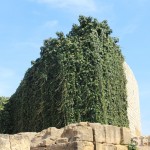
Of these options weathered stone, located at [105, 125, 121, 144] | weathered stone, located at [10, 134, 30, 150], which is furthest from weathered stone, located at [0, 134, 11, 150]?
weathered stone, located at [105, 125, 121, 144]

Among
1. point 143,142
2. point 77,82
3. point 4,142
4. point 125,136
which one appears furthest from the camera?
point 77,82

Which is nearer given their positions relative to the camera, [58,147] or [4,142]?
[4,142]

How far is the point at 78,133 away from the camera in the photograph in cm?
754

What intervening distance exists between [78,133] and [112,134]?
3.20 ft

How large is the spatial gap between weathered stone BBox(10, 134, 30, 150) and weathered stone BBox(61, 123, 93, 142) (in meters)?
2.64

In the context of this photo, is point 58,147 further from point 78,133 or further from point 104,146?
point 104,146

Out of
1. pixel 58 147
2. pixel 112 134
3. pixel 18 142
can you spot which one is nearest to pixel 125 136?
pixel 112 134

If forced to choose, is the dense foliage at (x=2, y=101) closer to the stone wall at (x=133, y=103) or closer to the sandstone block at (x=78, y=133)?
the stone wall at (x=133, y=103)

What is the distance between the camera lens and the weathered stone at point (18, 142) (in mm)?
4754

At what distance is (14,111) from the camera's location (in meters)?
18.0

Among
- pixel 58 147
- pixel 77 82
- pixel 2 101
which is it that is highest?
pixel 2 101

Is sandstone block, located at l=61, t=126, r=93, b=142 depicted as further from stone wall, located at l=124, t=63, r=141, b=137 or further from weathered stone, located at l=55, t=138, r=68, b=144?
stone wall, located at l=124, t=63, r=141, b=137

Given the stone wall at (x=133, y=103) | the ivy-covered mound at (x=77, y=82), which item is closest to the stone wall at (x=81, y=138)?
the ivy-covered mound at (x=77, y=82)

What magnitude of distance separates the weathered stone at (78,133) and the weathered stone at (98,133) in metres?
0.09
